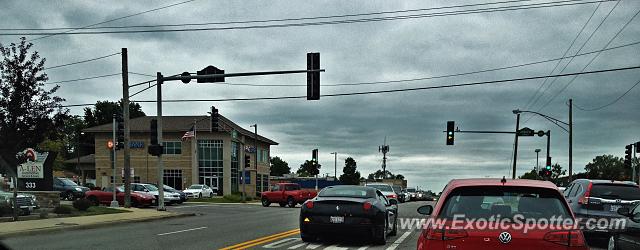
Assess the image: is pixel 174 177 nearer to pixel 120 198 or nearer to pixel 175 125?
pixel 175 125

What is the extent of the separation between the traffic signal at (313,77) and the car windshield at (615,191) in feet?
33.1

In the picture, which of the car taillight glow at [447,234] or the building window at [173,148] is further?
the building window at [173,148]

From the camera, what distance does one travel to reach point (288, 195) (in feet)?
128

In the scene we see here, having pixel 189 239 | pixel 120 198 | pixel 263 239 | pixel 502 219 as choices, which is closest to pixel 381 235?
pixel 263 239

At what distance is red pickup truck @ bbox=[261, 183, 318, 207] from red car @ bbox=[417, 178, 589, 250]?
3238 cm

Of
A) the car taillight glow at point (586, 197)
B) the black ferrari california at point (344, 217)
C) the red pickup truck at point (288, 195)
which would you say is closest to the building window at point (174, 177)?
the red pickup truck at point (288, 195)

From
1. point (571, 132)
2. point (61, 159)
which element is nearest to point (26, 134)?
point (571, 132)

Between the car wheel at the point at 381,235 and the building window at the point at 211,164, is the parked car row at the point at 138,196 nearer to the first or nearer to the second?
the car wheel at the point at 381,235

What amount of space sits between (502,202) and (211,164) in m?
68.9

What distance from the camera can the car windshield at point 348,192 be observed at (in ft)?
46.7

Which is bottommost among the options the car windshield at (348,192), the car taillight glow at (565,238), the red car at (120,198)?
the red car at (120,198)

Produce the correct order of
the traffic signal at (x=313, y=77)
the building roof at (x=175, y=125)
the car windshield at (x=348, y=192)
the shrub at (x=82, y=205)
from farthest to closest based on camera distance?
the building roof at (x=175, y=125), the shrub at (x=82, y=205), the traffic signal at (x=313, y=77), the car windshield at (x=348, y=192)

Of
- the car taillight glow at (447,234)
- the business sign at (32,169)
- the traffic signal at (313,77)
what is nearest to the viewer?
the car taillight glow at (447,234)

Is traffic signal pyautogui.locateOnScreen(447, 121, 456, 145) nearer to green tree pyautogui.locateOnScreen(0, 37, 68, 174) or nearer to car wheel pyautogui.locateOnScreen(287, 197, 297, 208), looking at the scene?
car wheel pyautogui.locateOnScreen(287, 197, 297, 208)
